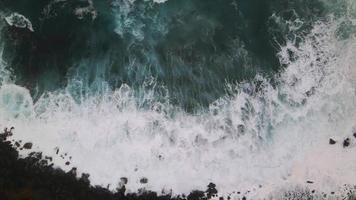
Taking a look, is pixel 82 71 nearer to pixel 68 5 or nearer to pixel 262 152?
pixel 68 5

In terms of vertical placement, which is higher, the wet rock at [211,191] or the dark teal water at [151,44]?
the dark teal water at [151,44]

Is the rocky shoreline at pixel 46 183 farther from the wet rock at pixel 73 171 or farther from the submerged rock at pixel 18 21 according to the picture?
the submerged rock at pixel 18 21

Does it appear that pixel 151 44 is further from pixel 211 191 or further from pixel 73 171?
pixel 211 191

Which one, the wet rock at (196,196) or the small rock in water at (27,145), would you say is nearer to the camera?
the small rock in water at (27,145)

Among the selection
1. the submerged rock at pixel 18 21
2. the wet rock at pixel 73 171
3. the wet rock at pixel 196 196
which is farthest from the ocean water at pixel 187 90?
the wet rock at pixel 196 196

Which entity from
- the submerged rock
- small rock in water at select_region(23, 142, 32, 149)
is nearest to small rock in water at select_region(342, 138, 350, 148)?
small rock in water at select_region(23, 142, 32, 149)

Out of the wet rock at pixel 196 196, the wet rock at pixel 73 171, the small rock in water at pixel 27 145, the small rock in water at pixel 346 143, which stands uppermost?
the small rock in water at pixel 346 143

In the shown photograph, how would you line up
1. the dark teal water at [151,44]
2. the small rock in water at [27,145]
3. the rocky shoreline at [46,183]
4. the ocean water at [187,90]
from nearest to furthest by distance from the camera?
the rocky shoreline at [46,183] < the small rock in water at [27,145] < the ocean water at [187,90] < the dark teal water at [151,44]
